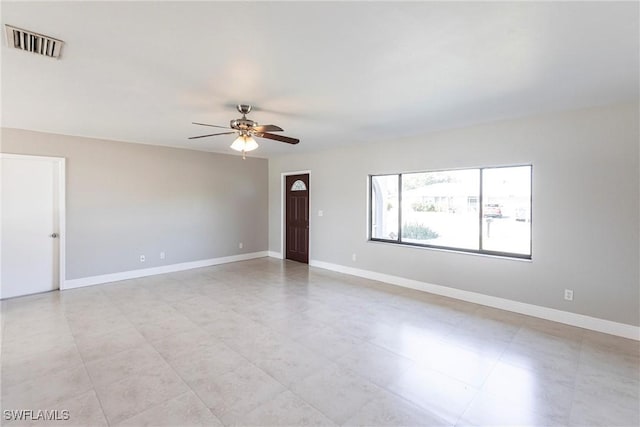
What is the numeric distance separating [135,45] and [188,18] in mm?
608

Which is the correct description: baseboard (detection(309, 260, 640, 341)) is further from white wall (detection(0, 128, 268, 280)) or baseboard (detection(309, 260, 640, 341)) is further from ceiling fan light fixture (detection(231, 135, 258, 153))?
white wall (detection(0, 128, 268, 280))

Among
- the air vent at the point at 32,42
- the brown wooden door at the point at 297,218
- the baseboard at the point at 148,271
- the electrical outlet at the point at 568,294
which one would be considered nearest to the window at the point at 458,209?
the electrical outlet at the point at 568,294

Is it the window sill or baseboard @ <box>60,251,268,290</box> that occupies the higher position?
Result: the window sill

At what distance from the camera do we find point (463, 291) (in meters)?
4.46

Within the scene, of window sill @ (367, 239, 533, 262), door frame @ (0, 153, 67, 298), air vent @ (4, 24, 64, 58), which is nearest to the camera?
air vent @ (4, 24, 64, 58)

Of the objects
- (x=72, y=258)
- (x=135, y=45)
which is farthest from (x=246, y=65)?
(x=72, y=258)

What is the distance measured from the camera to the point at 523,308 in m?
3.92

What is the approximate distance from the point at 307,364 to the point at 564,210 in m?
3.50

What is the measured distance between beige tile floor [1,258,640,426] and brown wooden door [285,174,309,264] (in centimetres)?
269

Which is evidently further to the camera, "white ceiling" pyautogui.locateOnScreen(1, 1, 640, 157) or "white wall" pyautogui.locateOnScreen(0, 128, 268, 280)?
"white wall" pyautogui.locateOnScreen(0, 128, 268, 280)

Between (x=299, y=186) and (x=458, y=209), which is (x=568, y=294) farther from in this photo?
(x=299, y=186)

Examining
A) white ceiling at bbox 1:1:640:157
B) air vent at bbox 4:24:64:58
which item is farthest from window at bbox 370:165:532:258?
air vent at bbox 4:24:64:58

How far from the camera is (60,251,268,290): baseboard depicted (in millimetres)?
5055

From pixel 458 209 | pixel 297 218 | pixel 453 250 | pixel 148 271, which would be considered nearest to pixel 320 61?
pixel 458 209
